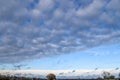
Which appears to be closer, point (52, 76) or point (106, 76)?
point (52, 76)

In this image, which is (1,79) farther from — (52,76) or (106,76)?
(106,76)

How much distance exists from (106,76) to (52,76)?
54642 mm

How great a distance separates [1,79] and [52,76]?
2984cm

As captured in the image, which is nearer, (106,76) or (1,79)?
(1,79)

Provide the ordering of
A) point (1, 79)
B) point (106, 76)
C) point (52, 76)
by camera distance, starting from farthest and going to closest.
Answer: point (106, 76) < point (1, 79) < point (52, 76)

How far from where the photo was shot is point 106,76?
123 meters

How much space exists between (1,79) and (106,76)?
52.6m

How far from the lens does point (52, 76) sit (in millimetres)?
74875

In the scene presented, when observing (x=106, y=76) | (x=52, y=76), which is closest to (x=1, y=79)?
(x=52, y=76)

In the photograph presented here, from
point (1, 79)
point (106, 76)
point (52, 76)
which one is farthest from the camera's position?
point (106, 76)

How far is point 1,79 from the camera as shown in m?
96.4
